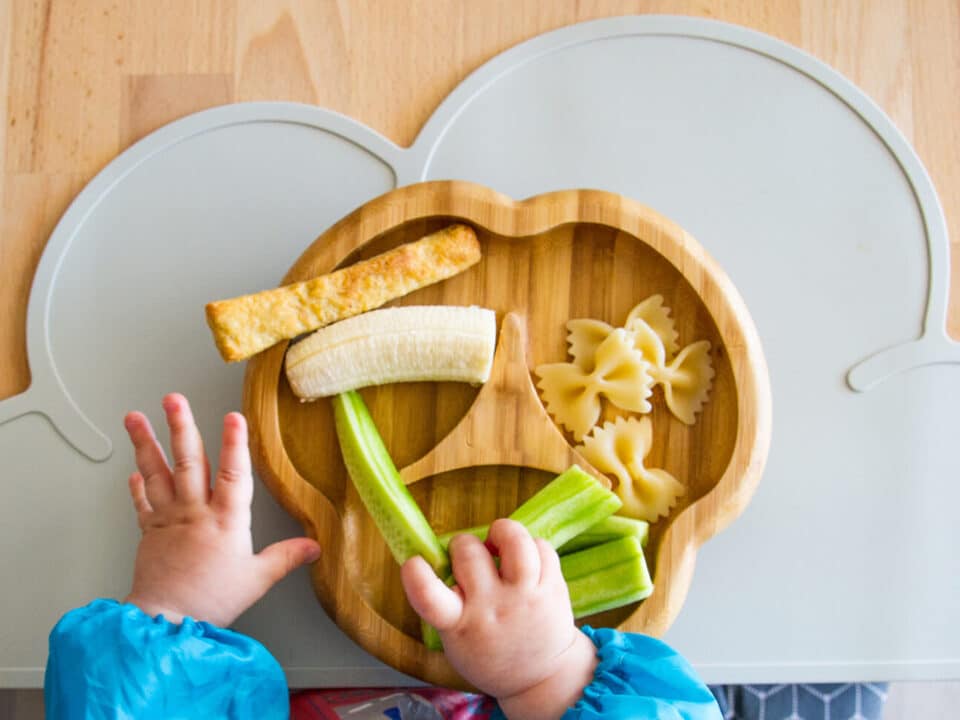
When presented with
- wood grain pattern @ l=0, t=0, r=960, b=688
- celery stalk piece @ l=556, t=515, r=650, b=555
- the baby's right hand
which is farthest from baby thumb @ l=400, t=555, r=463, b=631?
wood grain pattern @ l=0, t=0, r=960, b=688

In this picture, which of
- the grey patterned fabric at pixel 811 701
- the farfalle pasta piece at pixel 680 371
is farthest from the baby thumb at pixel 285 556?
the grey patterned fabric at pixel 811 701

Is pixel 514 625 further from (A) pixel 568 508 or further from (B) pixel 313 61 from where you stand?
(B) pixel 313 61

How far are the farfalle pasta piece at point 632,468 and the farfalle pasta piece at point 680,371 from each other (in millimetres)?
39

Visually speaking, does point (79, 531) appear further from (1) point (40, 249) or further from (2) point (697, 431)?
(2) point (697, 431)

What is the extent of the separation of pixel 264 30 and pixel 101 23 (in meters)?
0.19

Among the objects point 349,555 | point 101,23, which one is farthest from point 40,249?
point 349,555

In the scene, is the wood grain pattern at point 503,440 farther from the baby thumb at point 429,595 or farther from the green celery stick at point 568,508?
the baby thumb at point 429,595

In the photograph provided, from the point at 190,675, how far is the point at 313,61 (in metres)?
0.69

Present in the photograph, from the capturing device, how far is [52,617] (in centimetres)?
100

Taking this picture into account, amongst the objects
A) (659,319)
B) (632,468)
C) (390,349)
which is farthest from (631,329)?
(390,349)

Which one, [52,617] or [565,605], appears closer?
[565,605]

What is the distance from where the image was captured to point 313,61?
3.59 feet

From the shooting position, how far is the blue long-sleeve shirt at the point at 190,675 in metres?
0.80

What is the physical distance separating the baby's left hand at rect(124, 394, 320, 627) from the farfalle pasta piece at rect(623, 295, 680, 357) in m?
0.41
